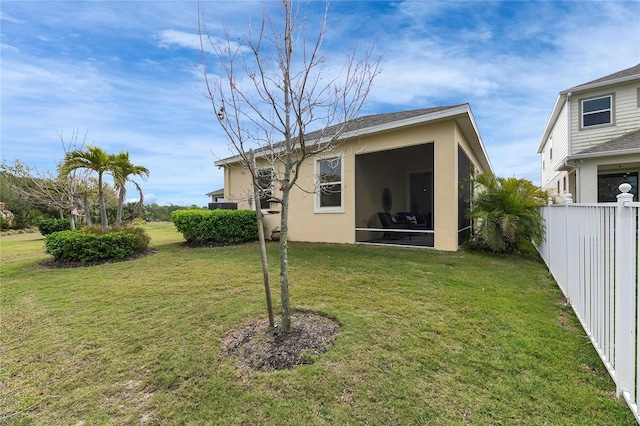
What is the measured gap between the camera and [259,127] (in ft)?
11.4

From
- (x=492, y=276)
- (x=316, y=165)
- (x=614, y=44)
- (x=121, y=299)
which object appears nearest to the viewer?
(x=121, y=299)

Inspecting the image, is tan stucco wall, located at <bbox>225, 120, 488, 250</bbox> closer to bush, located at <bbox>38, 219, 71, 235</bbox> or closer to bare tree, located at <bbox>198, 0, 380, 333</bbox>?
bare tree, located at <bbox>198, 0, 380, 333</bbox>

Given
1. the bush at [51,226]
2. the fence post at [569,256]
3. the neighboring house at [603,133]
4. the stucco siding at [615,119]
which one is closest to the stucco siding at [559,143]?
the neighboring house at [603,133]

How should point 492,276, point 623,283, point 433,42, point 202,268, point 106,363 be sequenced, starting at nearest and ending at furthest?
1. point 623,283
2. point 106,363
3. point 492,276
4. point 202,268
5. point 433,42

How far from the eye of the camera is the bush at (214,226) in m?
9.16

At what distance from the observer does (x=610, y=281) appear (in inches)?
85.2

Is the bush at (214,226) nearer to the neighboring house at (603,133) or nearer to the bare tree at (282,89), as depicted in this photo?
the bare tree at (282,89)

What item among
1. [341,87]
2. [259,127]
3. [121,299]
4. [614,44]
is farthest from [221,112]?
[614,44]

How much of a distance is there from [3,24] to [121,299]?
269 inches

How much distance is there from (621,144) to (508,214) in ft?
24.7

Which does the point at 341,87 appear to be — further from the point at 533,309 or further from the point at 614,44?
the point at 614,44

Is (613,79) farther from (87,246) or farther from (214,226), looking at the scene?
(87,246)

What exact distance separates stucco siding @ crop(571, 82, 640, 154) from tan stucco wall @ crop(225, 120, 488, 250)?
5457 mm

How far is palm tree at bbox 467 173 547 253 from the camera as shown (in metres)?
6.64
